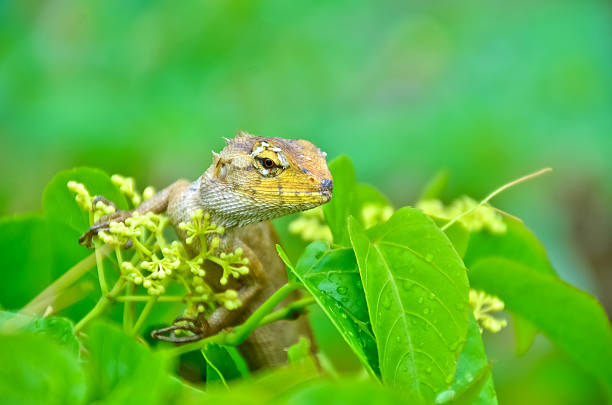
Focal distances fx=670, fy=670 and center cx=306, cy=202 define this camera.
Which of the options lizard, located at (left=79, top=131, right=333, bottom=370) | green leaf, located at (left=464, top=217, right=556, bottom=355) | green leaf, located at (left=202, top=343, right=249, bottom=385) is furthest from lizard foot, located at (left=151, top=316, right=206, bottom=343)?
green leaf, located at (left=464, top=217, right=556, bottom=355)

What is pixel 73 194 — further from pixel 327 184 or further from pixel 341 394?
pixel 341 394

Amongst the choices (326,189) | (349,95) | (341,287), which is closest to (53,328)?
(341,287)

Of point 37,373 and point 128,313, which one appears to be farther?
point 128,313

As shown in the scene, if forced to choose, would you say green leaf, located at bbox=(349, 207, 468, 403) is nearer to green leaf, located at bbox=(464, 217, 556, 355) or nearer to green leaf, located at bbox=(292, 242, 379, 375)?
green leaf, located at bbox=(292, 242, 379, 375)

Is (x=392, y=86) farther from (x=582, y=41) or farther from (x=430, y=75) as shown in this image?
(x=582, y=41)

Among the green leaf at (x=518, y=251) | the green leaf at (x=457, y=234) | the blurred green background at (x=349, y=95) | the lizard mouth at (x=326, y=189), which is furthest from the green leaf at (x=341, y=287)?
the blurred green background at (x=349, y=95)
